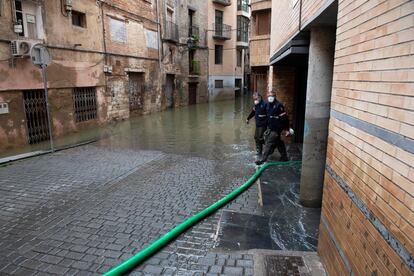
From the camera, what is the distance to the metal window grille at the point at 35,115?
10695mm

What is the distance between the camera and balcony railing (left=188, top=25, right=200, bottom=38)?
26597mm

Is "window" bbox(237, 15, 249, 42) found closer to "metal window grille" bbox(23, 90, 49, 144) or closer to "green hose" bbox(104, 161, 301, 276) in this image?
"metal window grille" bbox(23, 90, 49, 144)

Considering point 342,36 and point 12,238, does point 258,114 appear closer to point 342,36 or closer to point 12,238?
point 342,36

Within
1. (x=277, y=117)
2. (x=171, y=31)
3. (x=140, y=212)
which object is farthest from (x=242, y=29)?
(x=140, y=212)

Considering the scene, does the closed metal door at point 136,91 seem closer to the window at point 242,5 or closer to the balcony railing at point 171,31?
the balcony railing at point 171,31

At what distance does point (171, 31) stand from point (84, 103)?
10979 mm

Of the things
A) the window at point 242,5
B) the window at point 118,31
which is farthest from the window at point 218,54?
the window at point 118,31

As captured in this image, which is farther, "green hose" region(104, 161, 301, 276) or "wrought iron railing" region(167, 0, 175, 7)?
"wrought iron railing" region(167, 0, 175, 7)

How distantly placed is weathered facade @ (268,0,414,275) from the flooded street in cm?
128

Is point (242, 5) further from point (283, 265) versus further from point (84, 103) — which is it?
point (283, 265)

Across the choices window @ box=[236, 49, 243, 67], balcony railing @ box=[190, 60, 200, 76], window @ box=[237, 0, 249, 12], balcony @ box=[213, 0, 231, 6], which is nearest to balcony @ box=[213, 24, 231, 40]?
balcony @ box=[213, 0, 231, 6]

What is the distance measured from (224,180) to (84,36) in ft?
33.9

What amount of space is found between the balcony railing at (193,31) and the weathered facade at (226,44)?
100 inches

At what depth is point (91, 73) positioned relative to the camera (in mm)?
13984
